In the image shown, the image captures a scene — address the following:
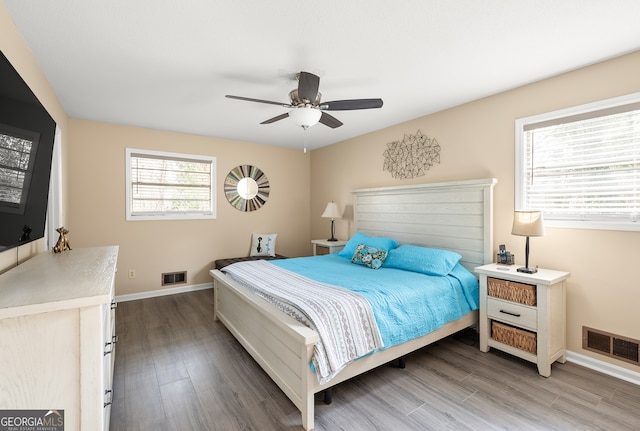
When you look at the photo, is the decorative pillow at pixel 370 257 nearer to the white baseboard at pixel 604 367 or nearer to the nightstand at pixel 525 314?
the nightstand at pixel 525 314

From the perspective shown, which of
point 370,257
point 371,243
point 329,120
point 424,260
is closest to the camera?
point 329,120

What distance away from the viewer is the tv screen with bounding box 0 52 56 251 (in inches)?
54.2

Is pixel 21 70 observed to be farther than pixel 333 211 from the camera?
No

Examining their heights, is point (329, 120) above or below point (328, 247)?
above

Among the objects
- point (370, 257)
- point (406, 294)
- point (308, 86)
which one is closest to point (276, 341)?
point (406, 294)

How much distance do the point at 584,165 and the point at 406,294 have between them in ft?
6.23

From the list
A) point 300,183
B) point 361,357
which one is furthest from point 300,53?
point 300,183

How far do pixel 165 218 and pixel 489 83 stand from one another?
455cm

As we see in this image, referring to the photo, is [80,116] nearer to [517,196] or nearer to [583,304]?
[517,196]

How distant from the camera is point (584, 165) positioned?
2551mm

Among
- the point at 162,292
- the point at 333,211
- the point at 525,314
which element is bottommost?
the point at 162,292

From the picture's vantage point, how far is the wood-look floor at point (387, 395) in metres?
1.88

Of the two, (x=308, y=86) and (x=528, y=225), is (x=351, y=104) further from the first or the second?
(x=528, y=225)

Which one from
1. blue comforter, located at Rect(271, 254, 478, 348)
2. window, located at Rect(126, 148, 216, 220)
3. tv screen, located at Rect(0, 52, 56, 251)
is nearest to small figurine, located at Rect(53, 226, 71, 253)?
tv screen, located at Rect(0, 52, 56, 251)
